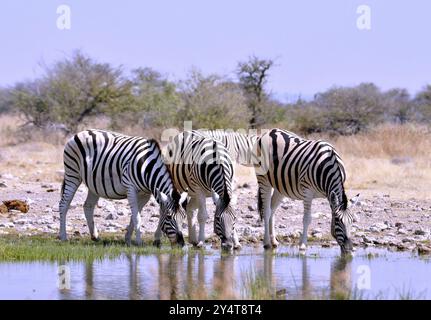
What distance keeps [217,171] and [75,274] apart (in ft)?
10.4

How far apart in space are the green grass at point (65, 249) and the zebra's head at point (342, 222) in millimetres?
2115

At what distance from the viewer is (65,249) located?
12.2 m

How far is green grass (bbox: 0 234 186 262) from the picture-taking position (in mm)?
11797

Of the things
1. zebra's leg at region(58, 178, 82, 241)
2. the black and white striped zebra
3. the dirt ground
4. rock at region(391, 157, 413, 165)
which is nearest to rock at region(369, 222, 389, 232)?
the dirt ground

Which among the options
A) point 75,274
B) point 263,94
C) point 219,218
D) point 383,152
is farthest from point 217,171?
point 263,94

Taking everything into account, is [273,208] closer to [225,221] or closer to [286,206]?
[225,221]

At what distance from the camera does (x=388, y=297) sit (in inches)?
357

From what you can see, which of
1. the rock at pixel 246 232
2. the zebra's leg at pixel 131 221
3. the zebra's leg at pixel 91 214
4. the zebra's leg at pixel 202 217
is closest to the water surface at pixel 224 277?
the zebra's leg at pixel 202 217

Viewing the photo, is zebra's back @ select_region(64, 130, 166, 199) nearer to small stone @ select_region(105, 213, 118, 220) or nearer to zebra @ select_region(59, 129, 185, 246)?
zebra @ select_region(59, 129, 185, 246)

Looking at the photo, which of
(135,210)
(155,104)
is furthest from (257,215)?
(155,104)

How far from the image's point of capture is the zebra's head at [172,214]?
42.5ft

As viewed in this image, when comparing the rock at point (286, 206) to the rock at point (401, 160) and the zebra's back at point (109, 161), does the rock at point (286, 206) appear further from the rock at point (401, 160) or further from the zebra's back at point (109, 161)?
the rock at point (401, 160)

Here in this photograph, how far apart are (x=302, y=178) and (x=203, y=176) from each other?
1429 mm

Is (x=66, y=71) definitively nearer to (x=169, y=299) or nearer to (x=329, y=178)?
(x=329, y=178)
